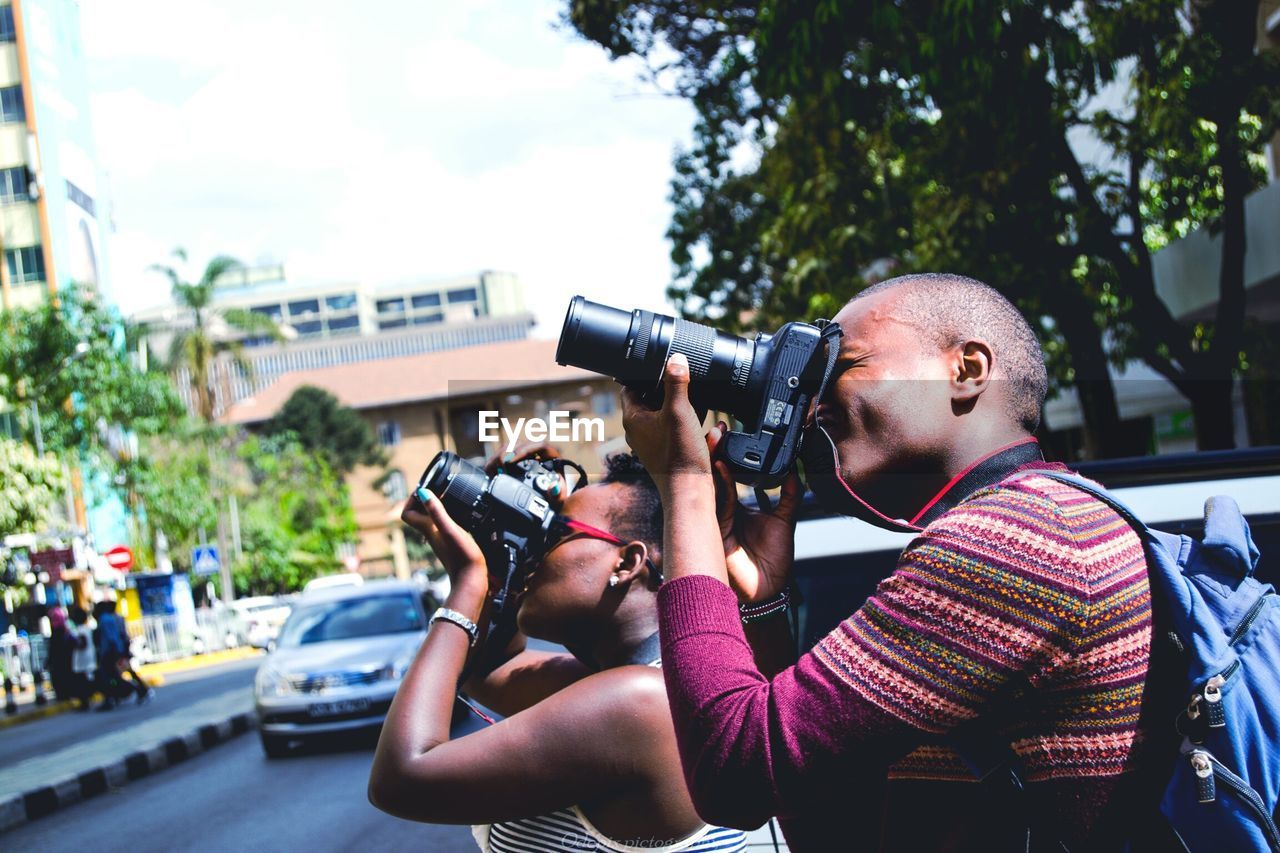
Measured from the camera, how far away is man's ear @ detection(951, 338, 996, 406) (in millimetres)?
1484

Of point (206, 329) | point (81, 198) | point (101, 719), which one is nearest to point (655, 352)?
point (101, 719)

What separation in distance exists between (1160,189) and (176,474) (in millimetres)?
30396

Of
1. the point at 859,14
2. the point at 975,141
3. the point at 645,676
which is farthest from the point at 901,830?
the point at 975,141

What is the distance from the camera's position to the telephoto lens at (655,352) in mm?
1624

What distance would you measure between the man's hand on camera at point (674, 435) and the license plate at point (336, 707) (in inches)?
410

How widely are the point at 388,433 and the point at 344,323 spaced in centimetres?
5991

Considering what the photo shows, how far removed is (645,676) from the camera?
1.84 meters

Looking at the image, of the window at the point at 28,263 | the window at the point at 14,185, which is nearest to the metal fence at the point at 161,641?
the window at the point at 28,263

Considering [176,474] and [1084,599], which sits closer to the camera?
[1084,599]

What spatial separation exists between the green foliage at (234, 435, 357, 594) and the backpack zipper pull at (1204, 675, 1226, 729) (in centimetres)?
4657

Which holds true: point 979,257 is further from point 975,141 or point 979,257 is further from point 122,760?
point 122,760

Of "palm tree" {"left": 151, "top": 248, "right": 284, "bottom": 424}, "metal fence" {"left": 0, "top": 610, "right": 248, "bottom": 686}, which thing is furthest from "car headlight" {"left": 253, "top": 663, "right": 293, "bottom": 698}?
"palm tree" {"left": 151, "top": 248, "right": 284, "bottom": 424}

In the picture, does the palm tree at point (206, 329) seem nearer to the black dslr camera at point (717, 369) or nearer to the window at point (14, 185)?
the window at point (14, 185)

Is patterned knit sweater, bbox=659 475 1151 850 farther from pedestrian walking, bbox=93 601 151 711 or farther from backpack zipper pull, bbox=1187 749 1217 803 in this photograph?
pedestrian walking, bbox=93 601 151 711
